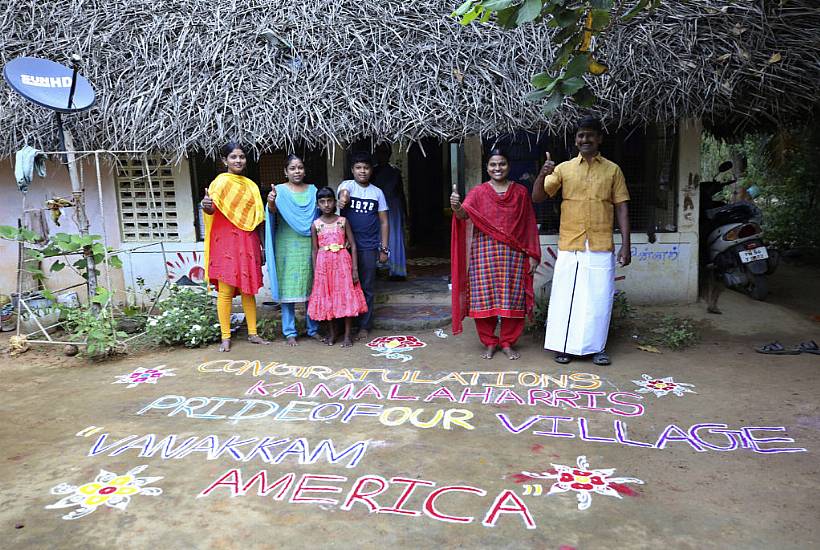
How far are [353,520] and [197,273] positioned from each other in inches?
188

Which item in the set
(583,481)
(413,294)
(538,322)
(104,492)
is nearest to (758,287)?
(538,322)

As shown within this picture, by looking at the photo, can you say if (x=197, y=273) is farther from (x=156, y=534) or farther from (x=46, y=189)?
(x=156, y=534)

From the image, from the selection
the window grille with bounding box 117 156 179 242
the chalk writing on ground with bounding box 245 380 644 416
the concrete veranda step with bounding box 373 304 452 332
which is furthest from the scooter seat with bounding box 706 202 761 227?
the window grille with bounding box 117 156 179 242

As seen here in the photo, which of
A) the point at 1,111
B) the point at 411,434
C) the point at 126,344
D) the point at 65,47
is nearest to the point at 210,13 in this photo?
the point at 65,47

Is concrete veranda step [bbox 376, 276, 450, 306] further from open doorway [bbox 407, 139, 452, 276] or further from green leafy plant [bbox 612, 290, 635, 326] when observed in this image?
open doorway [bbox 407, 139, 452, 276]

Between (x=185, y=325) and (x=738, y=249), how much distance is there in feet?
18.3

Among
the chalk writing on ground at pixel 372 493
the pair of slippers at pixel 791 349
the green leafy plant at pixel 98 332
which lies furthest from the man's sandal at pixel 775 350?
the green leafy plant at pixel 98 332

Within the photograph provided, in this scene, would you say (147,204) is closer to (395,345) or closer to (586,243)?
(395,345)

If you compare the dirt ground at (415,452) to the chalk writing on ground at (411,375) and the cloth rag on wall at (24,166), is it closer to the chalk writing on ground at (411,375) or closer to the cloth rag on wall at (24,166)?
the chalk writing on ground at (411,375)

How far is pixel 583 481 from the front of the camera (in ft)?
9.30

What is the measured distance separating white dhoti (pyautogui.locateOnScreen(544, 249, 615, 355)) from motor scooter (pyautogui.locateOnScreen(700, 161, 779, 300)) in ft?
8.43

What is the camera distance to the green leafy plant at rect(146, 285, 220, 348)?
532 centimetres

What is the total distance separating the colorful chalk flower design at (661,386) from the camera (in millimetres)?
Answer: 4059

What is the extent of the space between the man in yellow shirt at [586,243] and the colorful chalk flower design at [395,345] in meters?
1.22
